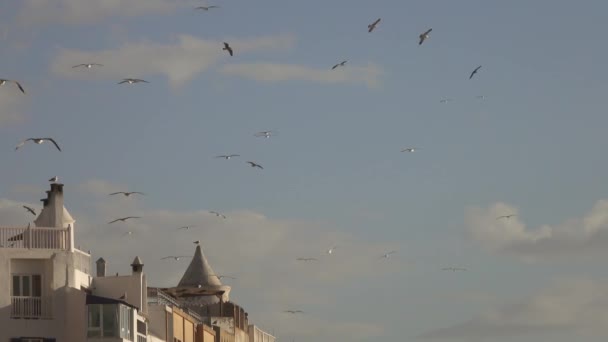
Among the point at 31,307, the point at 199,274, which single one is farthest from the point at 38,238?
the point at 199,274

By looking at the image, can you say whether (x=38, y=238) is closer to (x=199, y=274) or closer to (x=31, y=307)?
(x=31, y=307)

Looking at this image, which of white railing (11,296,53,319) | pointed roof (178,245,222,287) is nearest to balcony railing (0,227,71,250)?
white railing (11,296,53,319)

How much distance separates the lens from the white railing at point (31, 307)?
345ft

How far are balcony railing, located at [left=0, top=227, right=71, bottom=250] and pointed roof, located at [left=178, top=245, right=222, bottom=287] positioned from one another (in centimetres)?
6357

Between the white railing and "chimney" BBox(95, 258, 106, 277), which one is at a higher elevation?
"chimney" BBox(95, 258, 106, 277)

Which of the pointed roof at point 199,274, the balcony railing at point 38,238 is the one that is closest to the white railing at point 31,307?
the balcony railing at point 38,238

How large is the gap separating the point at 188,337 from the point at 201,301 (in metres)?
28.5

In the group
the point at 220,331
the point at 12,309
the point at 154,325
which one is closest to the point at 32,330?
the point at 12,309

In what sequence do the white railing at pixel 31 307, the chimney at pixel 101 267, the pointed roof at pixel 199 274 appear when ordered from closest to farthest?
the white railing at pixel 31 307 < the chimney at pixel 101 267 < the pointed roof at pixel 199 274

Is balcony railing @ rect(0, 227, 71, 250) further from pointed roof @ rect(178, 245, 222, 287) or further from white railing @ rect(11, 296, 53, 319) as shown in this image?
pointed roof @ rect(178, 245, 222, 287)

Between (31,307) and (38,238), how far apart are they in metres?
3.53

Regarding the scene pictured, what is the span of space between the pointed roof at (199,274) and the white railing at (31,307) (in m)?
64.2

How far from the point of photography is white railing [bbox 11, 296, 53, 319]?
345 ft

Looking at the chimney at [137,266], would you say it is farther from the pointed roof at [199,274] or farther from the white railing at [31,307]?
the pointed roof at [199,274]
